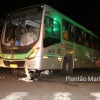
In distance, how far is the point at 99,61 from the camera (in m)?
22.2

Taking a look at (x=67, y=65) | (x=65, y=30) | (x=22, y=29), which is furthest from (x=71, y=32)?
(x=22, y=29)

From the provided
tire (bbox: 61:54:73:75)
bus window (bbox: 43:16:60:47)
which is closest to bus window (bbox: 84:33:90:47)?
tire (bbox: 61:54:73:75)

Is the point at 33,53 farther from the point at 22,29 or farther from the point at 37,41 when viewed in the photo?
the point at 22,29

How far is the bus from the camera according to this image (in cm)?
1034

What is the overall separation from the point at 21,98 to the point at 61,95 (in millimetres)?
1331

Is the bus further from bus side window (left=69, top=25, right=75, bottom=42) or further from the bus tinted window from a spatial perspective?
bus side window (left=69, top=25, right=75, bottom=42)

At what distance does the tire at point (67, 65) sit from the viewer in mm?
12683

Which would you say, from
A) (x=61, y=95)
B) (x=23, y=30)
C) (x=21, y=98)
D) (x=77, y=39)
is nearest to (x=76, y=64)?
(x=77, y=39)

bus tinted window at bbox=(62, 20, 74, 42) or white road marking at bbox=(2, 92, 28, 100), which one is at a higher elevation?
bus tinted window at bbox=(62, 20, 74, 42)

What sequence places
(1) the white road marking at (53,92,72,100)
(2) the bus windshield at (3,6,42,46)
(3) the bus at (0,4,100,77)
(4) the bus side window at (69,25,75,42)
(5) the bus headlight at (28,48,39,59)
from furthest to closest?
1. (4) the bus side window at (69,25,75,42)
2. (2) the bus windshield at (3,6,42,46)
3. (3) the bus at (0,4,100,77)
4. (5) the bus headlight at (28,48,39,59)
5. (1) the white road marking at (53,92,72,100)

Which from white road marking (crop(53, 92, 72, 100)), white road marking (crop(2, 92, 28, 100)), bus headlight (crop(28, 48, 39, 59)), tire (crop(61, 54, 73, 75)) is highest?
bus headlight (crop(28, 48, 39, 59))

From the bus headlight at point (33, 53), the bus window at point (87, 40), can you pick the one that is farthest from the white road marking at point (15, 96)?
the bus window at point (87, 40)

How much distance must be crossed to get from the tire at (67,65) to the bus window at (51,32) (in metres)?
1.47

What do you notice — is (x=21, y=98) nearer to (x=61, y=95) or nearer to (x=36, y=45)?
(x=61, y=95)
